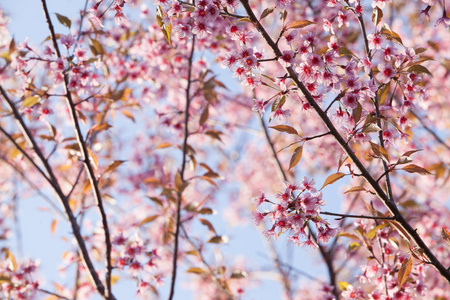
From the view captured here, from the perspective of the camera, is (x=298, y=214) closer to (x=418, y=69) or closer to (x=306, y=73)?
(x=306, y=73)

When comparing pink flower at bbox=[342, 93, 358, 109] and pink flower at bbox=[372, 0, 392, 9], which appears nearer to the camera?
pink flower at bbox=[342, 93, 358, 109]

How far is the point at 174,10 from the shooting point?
153cm

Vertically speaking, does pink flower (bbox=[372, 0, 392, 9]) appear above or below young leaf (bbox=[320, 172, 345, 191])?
above

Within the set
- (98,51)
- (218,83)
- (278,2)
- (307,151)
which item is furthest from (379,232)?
(307,151)

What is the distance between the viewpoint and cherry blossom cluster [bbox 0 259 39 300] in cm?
255

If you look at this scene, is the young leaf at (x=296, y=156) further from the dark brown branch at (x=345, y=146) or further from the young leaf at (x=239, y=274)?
the young leaf at (x=239, y=274)

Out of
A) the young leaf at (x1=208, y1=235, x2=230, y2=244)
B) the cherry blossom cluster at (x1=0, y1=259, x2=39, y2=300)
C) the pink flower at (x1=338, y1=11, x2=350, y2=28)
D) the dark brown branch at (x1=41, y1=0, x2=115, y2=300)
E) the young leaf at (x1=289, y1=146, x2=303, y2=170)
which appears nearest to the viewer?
the young leaf at (x1=289, y1=146, x2=303, y2=170)

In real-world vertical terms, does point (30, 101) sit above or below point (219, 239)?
above

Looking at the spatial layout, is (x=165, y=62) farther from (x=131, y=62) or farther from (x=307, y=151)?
(x=307, y=151)

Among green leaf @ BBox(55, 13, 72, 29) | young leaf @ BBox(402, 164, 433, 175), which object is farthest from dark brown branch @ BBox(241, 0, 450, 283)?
green leaf @ BBox(55, 13, 72, 29)

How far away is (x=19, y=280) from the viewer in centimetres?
260

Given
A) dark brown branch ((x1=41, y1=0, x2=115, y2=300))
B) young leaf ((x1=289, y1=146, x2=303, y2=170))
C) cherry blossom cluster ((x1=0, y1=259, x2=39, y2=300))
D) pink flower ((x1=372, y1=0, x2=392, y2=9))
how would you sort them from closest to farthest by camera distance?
young leaf ((x1=289, y1=146, x2=303, y2=170)), pink flower ((x1=372, y1=0, x2=392, y2=9)), dark brown branch ((x1=41, y1=0, x2=115, y2=300)), cherry blossom cluster ((x1=0, y1=259, x2=39, y2=300))

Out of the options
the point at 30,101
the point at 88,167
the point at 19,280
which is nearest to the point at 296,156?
the point at 88,167

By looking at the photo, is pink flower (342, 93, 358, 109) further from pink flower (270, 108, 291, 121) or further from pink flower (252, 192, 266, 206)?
pink flower (252, 192, 266, 206)
